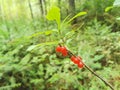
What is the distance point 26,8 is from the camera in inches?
→ 1107

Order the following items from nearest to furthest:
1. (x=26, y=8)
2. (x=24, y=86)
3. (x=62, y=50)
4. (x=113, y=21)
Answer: (x=62, y=50) → (x=24, y=86) → (x=113, y=21) → (x=26, y=8)

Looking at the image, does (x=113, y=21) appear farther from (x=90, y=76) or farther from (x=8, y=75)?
(x=8, y=75)

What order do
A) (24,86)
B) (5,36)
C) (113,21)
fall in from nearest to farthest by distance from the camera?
(24,86), (5,36), (113,21)

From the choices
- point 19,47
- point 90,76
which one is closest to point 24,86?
point 19,47

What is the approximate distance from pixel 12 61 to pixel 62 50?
124 inches

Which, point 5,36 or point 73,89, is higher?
point 5,36

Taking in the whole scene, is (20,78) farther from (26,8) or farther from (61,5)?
(26,8)

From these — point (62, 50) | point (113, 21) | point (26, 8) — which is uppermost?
point (62, 50)

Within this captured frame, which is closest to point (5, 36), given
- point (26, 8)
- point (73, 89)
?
point (73, 89)

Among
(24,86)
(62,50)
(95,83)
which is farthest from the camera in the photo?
(24,86)

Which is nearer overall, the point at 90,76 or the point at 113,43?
the point at 90,76

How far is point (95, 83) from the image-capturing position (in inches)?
138

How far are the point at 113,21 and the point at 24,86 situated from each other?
438 centimetres

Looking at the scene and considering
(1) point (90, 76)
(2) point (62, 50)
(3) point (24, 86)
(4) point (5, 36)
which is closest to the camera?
(2) point (62, 50)
